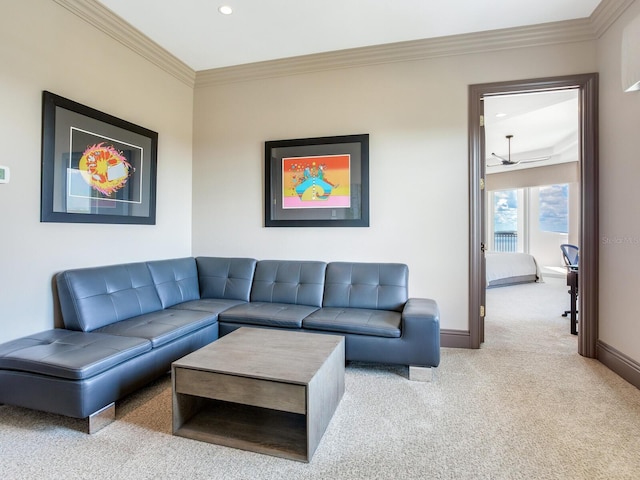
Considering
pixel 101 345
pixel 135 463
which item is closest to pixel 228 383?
pixel 135 463

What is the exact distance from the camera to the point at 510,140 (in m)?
6.47

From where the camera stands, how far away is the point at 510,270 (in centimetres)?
641

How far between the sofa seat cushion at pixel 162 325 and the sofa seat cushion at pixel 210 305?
0.38 feet

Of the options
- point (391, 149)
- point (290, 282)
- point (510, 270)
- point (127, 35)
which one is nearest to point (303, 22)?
point (391, 149)

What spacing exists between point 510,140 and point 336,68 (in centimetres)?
462

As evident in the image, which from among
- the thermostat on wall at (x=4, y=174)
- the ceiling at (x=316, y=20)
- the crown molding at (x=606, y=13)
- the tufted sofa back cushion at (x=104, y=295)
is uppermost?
the ceiling at (x=316, y=20)

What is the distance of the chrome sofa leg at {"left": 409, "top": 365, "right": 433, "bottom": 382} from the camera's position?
2424 mm

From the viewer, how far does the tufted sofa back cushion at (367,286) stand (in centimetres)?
298

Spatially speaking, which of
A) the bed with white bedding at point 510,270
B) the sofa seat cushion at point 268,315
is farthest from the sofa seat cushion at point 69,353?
the bed with white bedding at point 510,270

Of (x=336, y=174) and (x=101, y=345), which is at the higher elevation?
(x=336, y=174)

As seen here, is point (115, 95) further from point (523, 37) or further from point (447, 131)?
point (523, 37)

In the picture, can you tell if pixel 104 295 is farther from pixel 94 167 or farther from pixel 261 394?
pixel 261 394

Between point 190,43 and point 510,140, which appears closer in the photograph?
point 190,43

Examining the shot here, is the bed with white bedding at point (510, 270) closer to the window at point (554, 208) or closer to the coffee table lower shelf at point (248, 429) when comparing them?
the window at point (554, 208)
